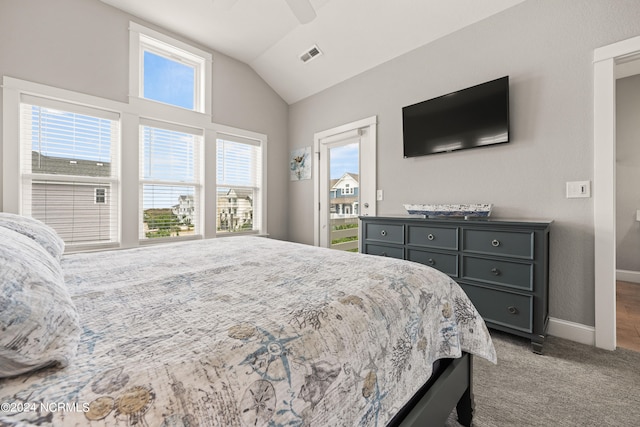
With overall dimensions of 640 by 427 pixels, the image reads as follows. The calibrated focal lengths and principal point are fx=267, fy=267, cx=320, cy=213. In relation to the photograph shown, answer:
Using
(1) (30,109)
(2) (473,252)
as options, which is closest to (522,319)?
(2) (473,252)

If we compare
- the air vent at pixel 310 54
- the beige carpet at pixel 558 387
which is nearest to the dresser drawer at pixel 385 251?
the beige carpet at pixel 558 387

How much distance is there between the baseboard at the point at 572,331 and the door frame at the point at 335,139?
1924 mm

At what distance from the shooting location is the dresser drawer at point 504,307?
1.92 metres

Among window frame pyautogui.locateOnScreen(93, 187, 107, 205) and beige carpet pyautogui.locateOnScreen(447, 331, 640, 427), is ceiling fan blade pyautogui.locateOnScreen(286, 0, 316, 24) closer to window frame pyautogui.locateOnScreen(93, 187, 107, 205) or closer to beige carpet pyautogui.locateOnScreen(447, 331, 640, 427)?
beige carpet pyautogui.locateOnScreen(447, 331, 640, 427)

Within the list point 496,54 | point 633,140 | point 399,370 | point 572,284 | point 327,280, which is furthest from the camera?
point 633,140

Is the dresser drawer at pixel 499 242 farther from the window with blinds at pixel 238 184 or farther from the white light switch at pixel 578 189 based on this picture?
the window with blinds at pixel 238 184

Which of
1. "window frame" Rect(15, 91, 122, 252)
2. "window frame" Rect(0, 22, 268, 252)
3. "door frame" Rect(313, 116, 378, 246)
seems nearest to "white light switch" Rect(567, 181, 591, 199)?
"door frame" Rect(313, 116, 378, 246)

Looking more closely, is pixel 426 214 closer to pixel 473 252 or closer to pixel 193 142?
pixel 473 252

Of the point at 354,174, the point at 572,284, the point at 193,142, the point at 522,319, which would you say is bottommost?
the point at 522,319

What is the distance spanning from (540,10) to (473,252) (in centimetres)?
207

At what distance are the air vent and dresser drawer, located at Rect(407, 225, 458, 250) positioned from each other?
250cm

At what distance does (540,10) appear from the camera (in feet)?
7.21

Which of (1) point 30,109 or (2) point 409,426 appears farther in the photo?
(1) point 30,109

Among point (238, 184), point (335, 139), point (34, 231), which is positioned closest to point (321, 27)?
point (335, 139)
